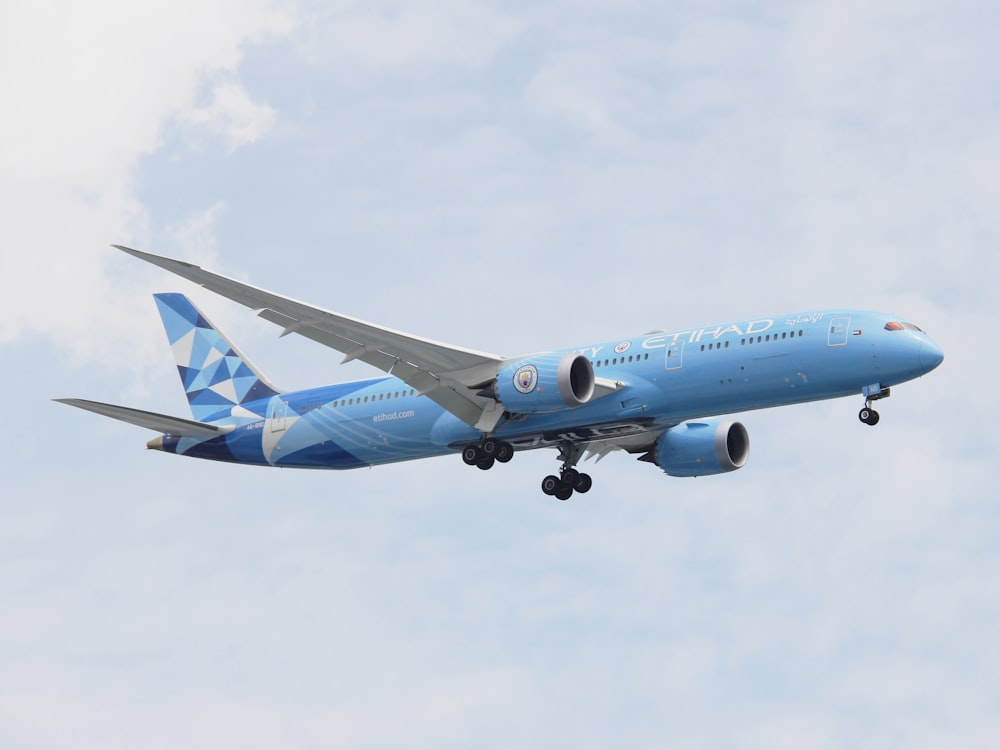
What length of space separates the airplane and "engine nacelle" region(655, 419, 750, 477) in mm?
44

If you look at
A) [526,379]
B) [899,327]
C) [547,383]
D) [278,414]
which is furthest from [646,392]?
[278,414]

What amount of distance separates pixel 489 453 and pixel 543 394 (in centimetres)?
358

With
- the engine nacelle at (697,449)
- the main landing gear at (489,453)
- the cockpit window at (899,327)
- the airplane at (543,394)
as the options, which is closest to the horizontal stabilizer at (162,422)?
the airplane at (543,394)

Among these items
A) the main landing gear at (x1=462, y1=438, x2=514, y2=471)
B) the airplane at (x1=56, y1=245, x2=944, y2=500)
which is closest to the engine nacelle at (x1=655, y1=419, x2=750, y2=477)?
the airplane at (x1=56, y1=245, x2=944, y2=500)

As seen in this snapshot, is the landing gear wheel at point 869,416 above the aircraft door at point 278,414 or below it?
below

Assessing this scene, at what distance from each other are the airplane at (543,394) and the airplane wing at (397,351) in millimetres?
43

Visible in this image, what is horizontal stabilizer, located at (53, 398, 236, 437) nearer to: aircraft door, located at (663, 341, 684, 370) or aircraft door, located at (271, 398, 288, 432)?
aircraft door, located at (271, 398, 288, 432)

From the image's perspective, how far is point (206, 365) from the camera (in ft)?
176

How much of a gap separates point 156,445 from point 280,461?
14.4 ft

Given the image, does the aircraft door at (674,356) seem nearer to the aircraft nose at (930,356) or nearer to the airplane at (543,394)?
the airplane at (543,394)

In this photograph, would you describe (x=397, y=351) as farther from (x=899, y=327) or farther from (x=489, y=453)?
(x=899, y=327)

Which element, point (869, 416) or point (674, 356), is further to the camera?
point (674, 356)

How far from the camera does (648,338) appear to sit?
43.9m

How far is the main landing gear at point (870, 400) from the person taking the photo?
40.8 m
